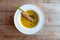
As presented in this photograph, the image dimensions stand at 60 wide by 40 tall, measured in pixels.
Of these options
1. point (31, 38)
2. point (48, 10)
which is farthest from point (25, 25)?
point (48, 10)

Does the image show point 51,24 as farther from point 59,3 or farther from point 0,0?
point 0,0

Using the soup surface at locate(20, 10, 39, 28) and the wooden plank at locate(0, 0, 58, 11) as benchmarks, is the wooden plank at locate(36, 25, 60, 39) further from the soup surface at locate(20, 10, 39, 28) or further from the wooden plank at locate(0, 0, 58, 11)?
the wooden plank at locate(0, 0, 58, 11)

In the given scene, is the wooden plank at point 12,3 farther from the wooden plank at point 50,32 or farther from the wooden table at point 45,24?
the wooden plank at point 50,32

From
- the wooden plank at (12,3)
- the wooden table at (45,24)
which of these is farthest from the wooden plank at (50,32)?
the wooden plank at (12,3)

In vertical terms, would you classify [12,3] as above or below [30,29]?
above

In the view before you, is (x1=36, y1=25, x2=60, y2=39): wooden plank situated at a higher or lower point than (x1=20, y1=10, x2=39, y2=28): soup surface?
lower

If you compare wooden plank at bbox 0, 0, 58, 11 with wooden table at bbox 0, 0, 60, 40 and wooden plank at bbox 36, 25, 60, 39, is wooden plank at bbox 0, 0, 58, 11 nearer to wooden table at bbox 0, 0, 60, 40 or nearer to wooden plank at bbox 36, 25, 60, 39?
wooden table at bbox 0, 0, 60, 40

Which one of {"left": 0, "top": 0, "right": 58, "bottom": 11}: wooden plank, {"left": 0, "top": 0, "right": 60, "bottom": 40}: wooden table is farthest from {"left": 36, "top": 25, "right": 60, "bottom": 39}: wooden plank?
{"left": 0, "top": 0, "right": 58, "bottom": 11}: wooden plank

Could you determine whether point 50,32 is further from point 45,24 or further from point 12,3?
point 12,3

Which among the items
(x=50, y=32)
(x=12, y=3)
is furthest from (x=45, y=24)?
(x=12, y=3)

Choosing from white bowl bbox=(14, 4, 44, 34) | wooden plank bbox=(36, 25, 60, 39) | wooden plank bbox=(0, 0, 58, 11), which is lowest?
wooden plank bbox=(36, 25, 60, 39)
